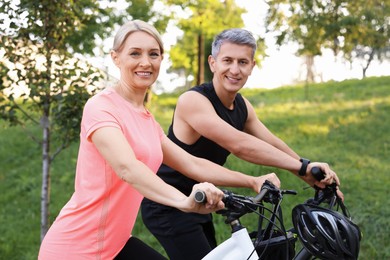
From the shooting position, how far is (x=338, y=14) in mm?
10000

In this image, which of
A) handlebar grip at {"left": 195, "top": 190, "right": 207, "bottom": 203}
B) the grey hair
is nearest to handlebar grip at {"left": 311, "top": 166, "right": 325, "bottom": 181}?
the grey hair

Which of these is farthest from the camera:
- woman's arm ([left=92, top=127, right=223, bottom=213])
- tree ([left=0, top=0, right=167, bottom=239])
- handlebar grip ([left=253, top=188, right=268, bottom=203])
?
tree ([left=0, top=0, right=167, bottom=239])

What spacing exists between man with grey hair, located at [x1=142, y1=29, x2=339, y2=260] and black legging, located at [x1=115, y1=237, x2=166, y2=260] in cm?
46

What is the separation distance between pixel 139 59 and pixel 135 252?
892 millimetres

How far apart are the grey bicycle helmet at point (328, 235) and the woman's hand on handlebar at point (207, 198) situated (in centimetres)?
58

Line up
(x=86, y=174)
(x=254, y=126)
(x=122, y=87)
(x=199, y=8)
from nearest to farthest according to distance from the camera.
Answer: (x=86, y=174) → (x=122, y=87) → (x=254, y=126) → (x=199, y=8)

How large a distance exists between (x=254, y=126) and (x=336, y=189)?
73cm

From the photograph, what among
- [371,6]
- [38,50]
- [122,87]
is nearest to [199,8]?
[371,6]

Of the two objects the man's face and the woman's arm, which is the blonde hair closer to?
the woman's arm

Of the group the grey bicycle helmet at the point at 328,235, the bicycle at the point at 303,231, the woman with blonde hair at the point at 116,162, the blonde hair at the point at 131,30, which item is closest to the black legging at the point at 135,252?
the woman with blonde hair at the point at 116,162

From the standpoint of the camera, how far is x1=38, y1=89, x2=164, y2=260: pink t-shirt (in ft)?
8.29

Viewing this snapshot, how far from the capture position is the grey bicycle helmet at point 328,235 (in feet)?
8.46

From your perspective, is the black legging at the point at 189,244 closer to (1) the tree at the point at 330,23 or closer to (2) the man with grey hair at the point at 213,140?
(2) the man with grey hair at the point at 213,140

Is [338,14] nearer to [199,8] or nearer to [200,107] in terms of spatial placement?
[199,8]
